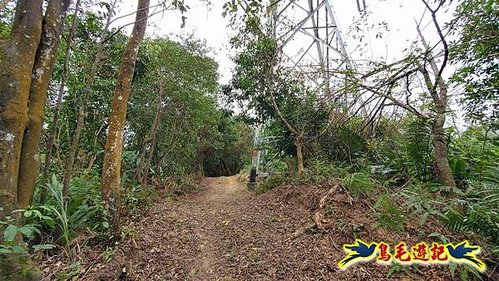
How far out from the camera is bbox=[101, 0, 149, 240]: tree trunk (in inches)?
120

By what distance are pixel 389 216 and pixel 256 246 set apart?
170 cm

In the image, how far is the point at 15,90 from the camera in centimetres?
225

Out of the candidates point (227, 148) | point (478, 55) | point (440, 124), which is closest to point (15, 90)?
point (440, 124)

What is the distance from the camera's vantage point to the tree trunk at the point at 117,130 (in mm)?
3049

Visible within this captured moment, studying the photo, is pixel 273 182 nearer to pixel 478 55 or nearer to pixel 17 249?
pixel 478 55

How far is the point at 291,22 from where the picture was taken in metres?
6.40

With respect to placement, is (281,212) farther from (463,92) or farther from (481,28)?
(481,28)

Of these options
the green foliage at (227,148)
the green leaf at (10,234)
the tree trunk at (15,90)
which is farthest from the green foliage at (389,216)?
the green foliage at (227,148)

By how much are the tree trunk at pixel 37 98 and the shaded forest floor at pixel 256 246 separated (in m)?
0.90

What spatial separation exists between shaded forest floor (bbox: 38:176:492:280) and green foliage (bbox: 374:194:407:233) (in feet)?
0.30

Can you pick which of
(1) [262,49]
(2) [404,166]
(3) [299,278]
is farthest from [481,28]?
(1) [262,49]

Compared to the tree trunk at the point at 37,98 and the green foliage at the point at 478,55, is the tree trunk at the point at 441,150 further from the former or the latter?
the tree trunk at the point at 37,98

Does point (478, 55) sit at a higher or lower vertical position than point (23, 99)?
higher

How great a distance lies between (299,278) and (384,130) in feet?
14.0
